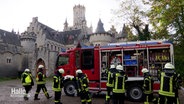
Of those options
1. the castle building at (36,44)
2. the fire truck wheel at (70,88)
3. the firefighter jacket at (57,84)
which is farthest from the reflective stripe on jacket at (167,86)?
the castle building at (36,44)

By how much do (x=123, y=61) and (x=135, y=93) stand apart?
7.25 ft

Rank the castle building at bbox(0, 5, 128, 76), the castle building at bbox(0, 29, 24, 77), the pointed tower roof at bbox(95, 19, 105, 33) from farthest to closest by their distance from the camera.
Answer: the pointed tower roof at bbox(95, 19, 105, 33) → the castle building at bbox(0, 29, 24, 77) → the castle building at bbox(0, 5, 128, 76)

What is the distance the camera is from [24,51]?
50.2m

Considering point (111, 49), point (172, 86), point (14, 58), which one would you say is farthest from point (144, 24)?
point (14, 58)

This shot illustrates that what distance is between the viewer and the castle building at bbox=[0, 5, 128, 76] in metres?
41.1

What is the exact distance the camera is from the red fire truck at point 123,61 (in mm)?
12430

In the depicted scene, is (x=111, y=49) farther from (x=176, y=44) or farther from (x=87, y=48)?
(x=176, y=44)

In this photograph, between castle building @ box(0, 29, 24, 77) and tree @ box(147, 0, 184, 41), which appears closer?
tree @ box(147, 0, 184, 41)

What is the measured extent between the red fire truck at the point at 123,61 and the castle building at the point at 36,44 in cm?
2659

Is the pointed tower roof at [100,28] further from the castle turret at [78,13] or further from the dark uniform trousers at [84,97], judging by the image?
the castle turret at [78,13]

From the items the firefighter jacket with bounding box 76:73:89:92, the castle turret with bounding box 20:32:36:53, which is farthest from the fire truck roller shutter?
the castle turret with bounding box 20:32:36:53

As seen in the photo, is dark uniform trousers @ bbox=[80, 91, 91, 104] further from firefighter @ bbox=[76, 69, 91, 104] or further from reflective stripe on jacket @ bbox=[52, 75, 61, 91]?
reflective stripe on jacket @ bbox=[52, 75, 61, 91]

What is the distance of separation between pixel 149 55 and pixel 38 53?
106 feet

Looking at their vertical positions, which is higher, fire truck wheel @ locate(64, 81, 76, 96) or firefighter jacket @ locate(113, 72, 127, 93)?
firefighter jacket @ locate(113, 72, 127, 93)
